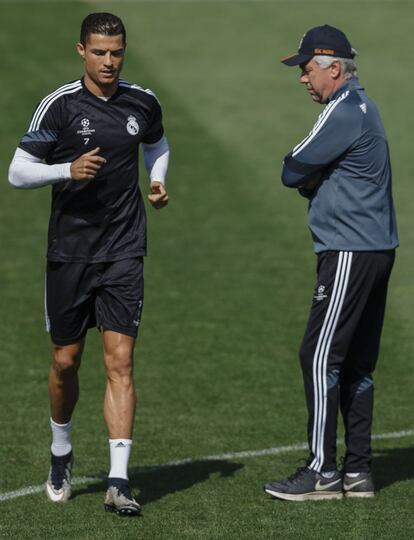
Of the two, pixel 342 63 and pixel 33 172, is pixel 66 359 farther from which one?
pixel 342 63

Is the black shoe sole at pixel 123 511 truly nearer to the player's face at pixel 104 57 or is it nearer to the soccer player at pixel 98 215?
the soccer player at pixel 98 215

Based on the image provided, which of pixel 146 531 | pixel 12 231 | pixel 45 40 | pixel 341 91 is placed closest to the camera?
pixel 146 531

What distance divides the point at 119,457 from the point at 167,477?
2.69ft

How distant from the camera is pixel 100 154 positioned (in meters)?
7.82

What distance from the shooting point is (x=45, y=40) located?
888 inches

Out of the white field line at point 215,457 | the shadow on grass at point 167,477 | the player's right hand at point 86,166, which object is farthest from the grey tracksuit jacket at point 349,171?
the white field line at point 215,457

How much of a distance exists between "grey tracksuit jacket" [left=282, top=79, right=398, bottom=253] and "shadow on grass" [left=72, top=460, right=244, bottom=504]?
1.64 m

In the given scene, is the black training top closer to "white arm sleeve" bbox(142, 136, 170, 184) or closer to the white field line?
"white arm sleeve" bbox(142, 136, 170, 184)

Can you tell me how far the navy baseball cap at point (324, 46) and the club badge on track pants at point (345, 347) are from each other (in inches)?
42.6

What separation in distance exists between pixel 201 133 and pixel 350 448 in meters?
11.1

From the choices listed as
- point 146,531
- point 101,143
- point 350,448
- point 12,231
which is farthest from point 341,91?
point 12,231

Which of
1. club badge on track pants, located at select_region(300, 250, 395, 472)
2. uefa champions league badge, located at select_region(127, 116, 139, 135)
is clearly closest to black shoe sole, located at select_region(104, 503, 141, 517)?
club badge on track pants, located at select_region(300, 250, 395, 472)

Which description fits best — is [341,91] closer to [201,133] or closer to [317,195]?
[317,195]

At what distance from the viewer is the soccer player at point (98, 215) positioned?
770cm
